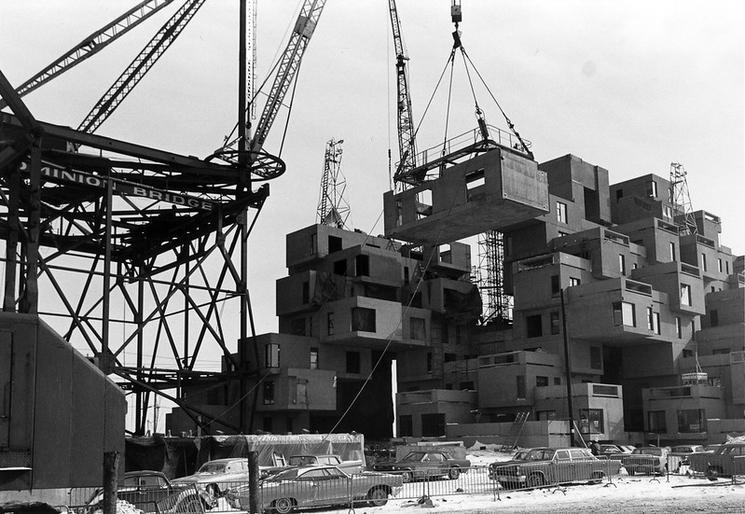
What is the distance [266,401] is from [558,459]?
159ft

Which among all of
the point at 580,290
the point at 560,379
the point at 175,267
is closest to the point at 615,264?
the point at 580,290

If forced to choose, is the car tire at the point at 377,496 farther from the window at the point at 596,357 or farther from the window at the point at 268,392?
the window at the point at 596,357

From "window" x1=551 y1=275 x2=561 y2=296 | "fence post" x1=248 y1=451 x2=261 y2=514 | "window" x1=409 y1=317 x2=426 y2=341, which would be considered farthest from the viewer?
"window" x1=409 y1=317 x2=426 y2=341

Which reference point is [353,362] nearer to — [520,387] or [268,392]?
[268,392]

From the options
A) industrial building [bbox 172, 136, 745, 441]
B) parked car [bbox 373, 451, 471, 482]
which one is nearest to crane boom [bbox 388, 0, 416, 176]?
industrial building [bbox 172, 136, 745, 441]

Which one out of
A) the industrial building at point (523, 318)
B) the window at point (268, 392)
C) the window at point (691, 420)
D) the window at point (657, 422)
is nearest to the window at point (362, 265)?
the industrial building at point (523, 318)

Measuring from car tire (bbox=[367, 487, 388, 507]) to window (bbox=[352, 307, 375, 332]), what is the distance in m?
52.6

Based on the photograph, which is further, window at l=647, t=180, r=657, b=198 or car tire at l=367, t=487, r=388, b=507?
A: window at l=647, t=180, r=657, b=198

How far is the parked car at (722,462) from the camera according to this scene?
36.2 metres

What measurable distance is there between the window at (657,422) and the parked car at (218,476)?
51.4 meters

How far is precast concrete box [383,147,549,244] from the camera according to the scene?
74438 millimetres

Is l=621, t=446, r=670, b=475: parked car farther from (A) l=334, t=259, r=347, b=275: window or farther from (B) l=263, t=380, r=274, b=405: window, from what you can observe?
(A) l=334, t=259, r=347, b=275: window

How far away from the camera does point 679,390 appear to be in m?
75.7

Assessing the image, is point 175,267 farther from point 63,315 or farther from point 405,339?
point 405,339
